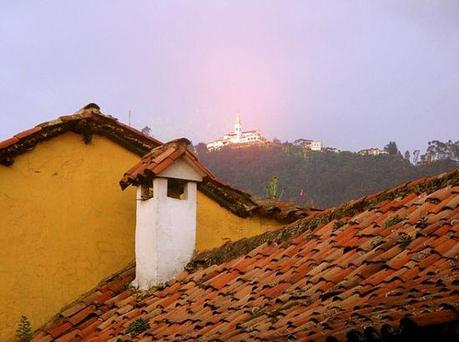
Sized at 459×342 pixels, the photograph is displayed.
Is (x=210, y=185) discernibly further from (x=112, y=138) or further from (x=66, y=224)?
(x=66, y=224)

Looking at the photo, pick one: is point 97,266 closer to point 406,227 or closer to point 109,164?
point 109,164

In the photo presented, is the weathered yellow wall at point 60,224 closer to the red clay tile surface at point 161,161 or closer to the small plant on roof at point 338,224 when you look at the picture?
the red clay tile surface at point 161,161

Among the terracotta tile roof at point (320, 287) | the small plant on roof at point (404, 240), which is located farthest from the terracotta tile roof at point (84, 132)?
the small plant on roof at point (404, 240)

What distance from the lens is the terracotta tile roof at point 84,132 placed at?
10.9 meters

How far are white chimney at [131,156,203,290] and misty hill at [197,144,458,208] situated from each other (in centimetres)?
1798

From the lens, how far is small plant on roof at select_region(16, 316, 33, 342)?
412 inches

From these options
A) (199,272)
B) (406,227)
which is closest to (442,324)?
(406,227)

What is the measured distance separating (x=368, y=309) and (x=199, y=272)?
16.2 feet

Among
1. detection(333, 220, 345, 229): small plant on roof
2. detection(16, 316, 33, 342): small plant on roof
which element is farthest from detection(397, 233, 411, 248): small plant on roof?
detection(16, 316, 33, 342): small plant on roof

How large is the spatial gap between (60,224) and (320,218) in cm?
402

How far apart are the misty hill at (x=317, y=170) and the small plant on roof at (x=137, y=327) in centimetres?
1999

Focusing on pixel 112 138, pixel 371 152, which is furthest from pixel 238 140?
pixel 112 138

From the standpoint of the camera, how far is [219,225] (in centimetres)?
1174

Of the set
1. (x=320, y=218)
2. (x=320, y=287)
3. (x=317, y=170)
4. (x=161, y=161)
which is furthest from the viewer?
(x=317, y=170)
